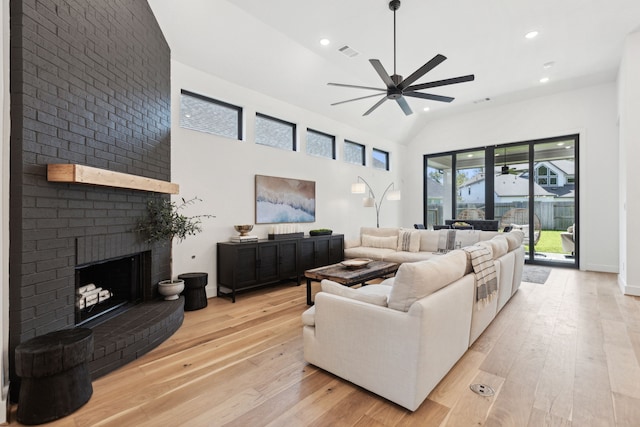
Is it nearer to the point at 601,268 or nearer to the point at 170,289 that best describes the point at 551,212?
the point at 601,268

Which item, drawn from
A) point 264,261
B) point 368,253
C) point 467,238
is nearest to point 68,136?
point 264,261

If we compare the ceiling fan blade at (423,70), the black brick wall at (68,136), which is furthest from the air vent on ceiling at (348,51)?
the black brick wall at (68,136)

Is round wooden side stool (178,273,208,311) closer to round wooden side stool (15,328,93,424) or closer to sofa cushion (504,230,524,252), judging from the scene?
round wooden side stool (15,328,93,424)

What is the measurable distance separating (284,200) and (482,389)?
4085 mm

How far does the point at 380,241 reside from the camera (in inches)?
241

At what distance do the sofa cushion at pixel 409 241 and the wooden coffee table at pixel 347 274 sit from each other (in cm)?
161

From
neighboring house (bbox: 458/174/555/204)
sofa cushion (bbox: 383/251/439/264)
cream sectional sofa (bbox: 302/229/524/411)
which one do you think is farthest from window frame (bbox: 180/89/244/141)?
neighboring house (bbox: 458/174/555/204)

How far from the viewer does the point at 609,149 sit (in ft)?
19.7

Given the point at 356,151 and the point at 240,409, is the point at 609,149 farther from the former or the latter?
the point at 240,409

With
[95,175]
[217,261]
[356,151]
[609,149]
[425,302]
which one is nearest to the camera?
[425,302]

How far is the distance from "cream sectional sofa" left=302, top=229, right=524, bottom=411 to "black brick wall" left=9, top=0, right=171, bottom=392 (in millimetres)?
1856

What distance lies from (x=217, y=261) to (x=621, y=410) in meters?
4.28

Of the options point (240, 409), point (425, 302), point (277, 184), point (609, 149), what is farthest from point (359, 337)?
point (609, 149)

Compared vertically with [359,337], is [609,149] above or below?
above
